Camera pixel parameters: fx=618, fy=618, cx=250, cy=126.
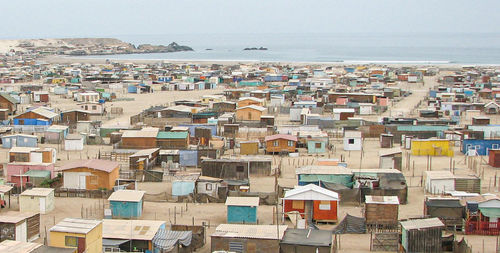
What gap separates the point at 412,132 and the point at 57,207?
54.1ft

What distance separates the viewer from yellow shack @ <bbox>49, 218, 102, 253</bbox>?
473 inches

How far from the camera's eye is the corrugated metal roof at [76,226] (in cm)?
1215

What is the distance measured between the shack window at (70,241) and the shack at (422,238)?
6.73 meters

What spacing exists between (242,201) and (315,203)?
182 centimetres

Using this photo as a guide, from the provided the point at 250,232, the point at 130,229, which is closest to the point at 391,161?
the point at 250,232

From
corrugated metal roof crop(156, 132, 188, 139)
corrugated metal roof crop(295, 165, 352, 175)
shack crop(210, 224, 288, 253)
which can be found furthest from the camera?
corrugated metal roof crop(156, 132, 188, 139)

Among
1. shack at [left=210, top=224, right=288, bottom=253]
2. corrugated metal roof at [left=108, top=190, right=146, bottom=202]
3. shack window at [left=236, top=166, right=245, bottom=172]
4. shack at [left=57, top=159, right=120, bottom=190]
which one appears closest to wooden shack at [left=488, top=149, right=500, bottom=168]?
shack window at [left=236, top=166, right=245, bottom=172]

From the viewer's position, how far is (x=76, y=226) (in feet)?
41.0

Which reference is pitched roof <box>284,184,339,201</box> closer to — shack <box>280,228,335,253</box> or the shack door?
shack <box>280,228,335,253</box>

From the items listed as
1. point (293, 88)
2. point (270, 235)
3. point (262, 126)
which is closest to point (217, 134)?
point (262, 126)

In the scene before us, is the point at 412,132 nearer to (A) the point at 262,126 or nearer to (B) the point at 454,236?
(A) the point at 262,126

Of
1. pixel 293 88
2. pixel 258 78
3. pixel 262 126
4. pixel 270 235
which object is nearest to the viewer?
pixel 270 235

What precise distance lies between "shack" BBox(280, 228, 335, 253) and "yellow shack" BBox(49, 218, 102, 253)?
12.1 ft

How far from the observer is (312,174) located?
18266mm
